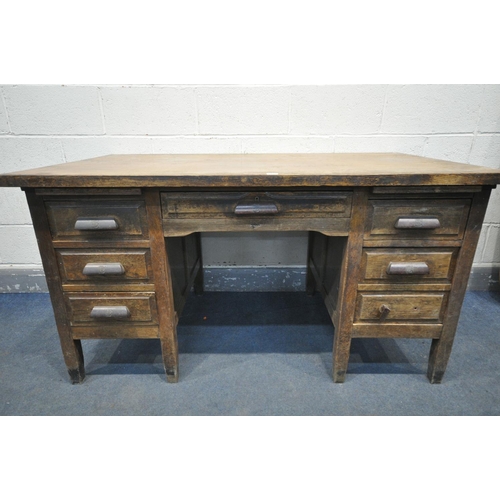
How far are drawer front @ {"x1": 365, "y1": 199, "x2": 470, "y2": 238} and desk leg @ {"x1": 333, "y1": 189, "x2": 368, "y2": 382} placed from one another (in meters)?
0.04

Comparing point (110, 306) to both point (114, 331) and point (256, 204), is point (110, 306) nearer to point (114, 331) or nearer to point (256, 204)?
point (114, 331)

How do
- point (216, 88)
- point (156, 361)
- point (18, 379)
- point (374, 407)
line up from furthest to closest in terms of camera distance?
1. point (216, 88)
2. point (156, 361)
3. point (18, 379)
4. point (374, 407)

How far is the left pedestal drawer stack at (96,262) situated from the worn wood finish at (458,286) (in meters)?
1.06

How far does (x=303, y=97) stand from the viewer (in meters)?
1.59

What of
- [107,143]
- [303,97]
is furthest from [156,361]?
[303,97]

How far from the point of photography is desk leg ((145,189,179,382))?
3.34ft

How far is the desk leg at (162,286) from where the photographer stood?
102 centimetres

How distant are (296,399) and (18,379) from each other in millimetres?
1142

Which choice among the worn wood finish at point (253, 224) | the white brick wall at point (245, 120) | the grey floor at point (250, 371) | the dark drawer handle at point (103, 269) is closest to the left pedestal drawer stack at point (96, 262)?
the dark drawer handle at point (103, 269)

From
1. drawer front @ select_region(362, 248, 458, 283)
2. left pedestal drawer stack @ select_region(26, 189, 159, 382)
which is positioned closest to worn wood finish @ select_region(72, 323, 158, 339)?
left pedestal drawer stack @ select_region(26, 189, 159, 382)

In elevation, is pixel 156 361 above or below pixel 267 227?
below

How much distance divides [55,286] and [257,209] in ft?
2.49

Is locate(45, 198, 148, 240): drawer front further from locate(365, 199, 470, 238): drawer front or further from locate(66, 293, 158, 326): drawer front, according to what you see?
locate(365, 199, 470, 238): drawer front

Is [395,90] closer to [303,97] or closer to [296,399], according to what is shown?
[303,97]
